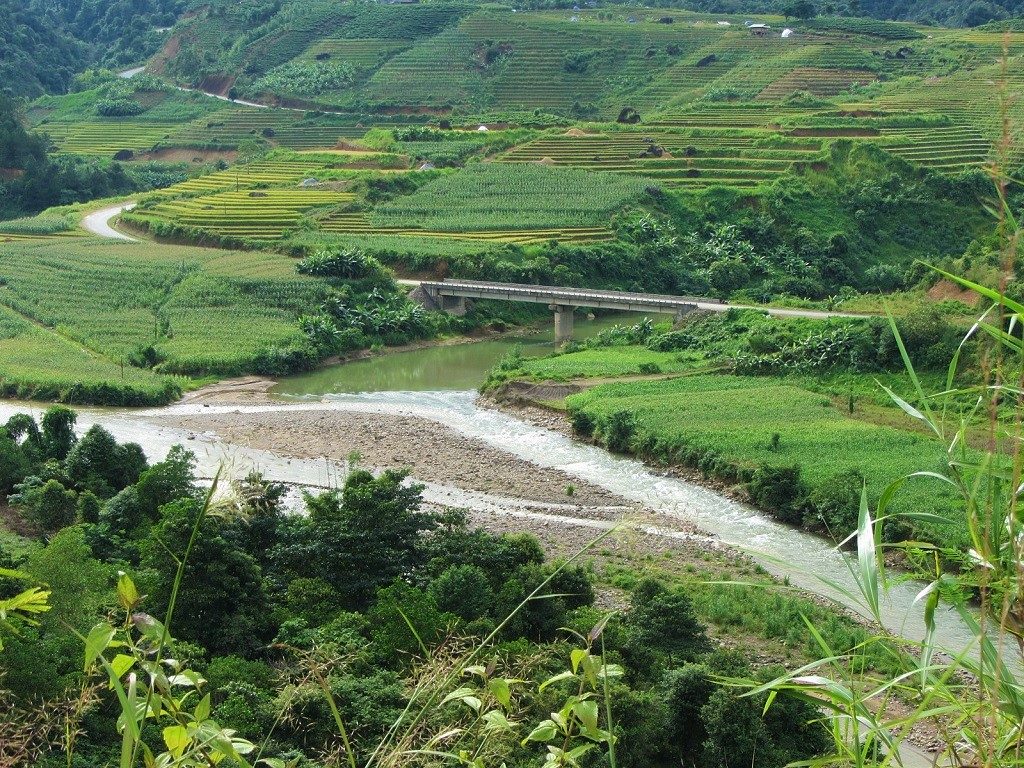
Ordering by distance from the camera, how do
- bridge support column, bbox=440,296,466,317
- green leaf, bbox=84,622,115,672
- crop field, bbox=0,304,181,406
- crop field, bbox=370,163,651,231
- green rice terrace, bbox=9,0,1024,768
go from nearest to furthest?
1. green leaf, bbox=84,622,115,672
2. green rice terrace, bbox=9,0,1024,768
3. crop field, bbox=0,304,181,406
4. bridge support column, bbox=440,296,466,317
5. crop field, bbox=370,163,651,231

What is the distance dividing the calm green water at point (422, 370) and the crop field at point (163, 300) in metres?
1.87

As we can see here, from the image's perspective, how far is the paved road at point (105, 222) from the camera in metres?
53.8

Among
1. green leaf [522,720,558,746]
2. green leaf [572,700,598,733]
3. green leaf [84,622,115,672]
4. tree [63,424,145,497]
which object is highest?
green leaf [84,622,115,672]

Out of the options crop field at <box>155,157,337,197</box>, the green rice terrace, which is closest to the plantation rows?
crop field at <box>155,157,337,197</box>

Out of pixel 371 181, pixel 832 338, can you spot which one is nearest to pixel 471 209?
pixel 371 181

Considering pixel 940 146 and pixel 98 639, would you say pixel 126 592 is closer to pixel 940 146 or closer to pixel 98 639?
pixel 98 639

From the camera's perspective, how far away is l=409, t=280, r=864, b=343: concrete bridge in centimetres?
4066

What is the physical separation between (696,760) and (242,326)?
29412 millimetres

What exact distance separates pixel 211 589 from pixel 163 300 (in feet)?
94.2

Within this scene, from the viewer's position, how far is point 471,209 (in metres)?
53.4

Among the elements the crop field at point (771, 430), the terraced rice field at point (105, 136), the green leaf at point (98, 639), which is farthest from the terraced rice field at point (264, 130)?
the green leaf at point (98, 639)

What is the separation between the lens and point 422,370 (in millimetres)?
39719

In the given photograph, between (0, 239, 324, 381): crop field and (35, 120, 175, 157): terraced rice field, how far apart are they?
26404mm

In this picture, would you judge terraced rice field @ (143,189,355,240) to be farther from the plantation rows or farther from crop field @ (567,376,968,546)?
crop field @ (567,376,968,546)
